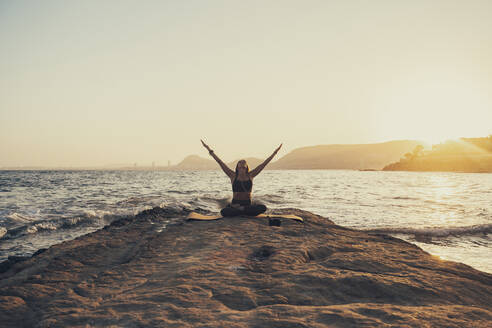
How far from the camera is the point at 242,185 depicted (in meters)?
9.74

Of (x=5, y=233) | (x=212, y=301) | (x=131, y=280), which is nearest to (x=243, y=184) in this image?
(x=131, y=280)

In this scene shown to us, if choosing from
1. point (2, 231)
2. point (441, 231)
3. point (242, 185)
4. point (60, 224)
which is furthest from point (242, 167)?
point (2, 231)

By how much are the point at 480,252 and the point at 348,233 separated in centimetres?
348

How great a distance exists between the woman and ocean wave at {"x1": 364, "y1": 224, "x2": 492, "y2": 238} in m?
4.59

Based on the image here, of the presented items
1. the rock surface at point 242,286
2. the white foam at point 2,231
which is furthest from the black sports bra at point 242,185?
the white foam at point 2,231

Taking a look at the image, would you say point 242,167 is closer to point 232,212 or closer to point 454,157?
point 232,212

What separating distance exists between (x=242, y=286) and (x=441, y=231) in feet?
31.6

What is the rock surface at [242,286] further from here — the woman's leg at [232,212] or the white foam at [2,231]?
the white foam at [2,231]

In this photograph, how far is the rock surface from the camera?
10.6 feet

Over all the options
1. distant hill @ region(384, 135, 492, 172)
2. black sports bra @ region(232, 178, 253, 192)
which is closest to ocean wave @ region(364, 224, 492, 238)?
black sports bra @ region(232, 178, 253, 192)

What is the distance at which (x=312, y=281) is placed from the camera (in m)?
4.27

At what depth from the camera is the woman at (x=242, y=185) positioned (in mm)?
9695

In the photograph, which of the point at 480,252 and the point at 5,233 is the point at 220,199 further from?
the point at 480,252

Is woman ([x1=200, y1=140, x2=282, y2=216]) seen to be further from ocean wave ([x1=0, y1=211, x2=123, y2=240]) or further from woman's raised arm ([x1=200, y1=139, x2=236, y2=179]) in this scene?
ocean wave ([x1=0, y1=211, x2=123, y2=240])
